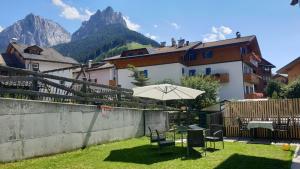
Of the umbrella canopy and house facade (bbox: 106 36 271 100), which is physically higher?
house facade (bbox: 106 36 271 100)

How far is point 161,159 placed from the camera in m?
10.8

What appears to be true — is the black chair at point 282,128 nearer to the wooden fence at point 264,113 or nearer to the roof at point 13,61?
the wooden fence at point 264,113

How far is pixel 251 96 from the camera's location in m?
47.4

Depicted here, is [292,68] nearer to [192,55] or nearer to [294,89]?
Result: [294,89]

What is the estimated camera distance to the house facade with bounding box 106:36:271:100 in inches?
1780

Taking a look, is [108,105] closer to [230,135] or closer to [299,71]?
[230,135]

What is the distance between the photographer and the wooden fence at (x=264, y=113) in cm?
1608

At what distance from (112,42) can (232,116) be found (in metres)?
172

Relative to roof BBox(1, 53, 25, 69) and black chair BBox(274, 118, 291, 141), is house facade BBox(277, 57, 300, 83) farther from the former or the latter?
roof BBox(1, 53, 25, 69)

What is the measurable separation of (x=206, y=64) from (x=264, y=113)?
2968 cm

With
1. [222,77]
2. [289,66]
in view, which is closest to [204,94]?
[289,66]

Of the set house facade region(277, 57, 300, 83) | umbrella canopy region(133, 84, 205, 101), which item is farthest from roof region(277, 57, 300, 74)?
umbrella canopy region(133, 84, 205, 101)

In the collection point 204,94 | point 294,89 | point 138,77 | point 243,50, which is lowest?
point 204,94

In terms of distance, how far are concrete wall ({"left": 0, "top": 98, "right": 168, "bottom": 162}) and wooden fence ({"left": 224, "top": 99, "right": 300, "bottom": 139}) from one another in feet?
17.4
